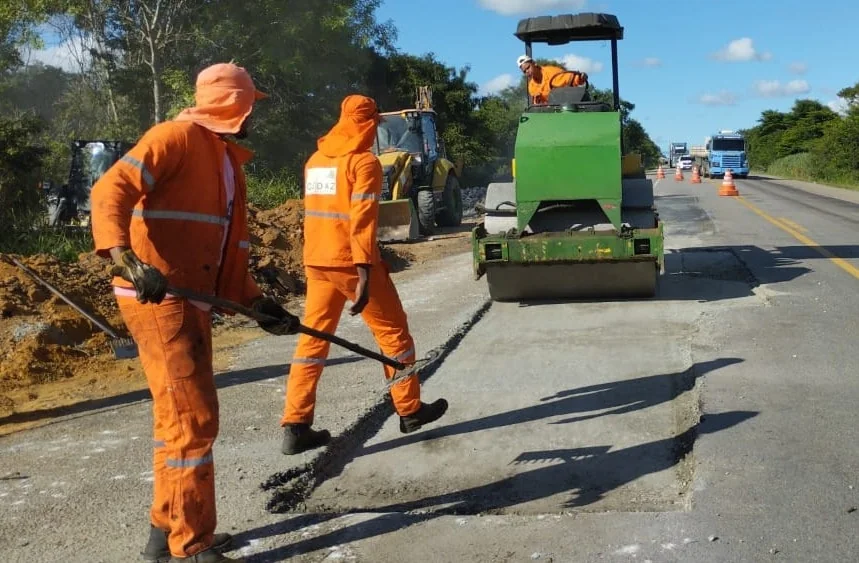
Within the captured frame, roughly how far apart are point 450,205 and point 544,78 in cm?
957

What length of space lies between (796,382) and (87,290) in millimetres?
6933

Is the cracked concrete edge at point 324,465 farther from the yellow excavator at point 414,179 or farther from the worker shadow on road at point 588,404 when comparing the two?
the yellow excavator at point 414,179

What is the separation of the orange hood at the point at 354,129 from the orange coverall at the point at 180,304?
1349mm

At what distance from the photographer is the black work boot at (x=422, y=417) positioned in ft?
16.3

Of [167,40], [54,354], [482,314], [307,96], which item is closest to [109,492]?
[54,354]

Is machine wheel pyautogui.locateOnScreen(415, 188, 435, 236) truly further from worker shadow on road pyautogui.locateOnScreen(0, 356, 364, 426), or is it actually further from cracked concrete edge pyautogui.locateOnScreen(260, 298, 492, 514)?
cracked concrete edge pyautogui.locateOnScreen(260, 298, 492, 514)

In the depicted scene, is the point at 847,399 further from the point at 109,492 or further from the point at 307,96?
the point at 307,96

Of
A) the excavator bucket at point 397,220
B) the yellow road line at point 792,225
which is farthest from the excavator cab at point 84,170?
the yellow road line at point 792,225

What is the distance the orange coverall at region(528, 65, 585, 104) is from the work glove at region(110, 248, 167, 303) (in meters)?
7.71

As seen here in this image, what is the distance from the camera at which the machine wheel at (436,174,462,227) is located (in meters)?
19.6

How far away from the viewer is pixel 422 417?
4984 mm

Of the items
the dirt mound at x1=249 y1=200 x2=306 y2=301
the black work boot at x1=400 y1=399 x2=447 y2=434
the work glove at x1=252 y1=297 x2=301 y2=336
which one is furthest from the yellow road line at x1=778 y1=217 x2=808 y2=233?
the work glove at x1=252 y1=297 x2=301 y2=336

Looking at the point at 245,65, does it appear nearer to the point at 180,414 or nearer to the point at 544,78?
the point at 544,78

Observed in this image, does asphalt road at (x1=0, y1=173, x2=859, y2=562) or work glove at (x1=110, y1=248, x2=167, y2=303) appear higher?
work glove at (x1=110, y1=248, x2=167, y2=303)
